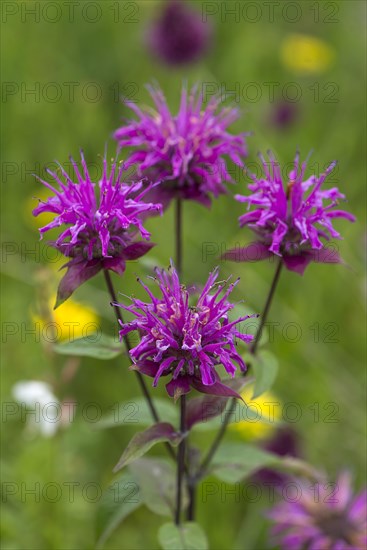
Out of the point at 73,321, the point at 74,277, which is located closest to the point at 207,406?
the point at 74,277

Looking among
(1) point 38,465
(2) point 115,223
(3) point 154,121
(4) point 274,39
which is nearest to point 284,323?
(1) point 38,465

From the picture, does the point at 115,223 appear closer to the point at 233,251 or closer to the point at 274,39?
the point at 233,251

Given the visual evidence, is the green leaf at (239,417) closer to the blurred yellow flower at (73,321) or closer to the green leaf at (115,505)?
the green leaf at (115,505)

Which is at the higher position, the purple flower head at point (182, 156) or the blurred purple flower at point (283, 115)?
the purple flower head at point (182, 156)

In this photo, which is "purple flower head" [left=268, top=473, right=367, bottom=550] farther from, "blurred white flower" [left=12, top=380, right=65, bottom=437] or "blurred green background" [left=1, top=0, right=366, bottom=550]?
"blurred white flower" [left=12, top=380, right=65, bottom=437]

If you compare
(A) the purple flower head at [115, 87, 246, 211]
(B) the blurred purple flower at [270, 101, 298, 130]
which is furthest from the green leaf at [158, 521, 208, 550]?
(B) the blurred purple flower at [270, 101, 298, 130]

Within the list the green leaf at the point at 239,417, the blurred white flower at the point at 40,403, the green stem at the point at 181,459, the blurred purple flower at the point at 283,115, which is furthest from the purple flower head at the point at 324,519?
the blurred purple flower at the point at 283,115

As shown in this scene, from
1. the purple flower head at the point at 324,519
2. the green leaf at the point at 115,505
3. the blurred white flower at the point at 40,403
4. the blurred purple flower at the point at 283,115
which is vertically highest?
the blurred purple flower at the point at 283,115
